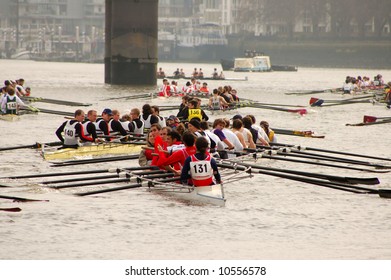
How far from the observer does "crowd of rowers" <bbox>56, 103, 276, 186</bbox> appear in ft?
57.7

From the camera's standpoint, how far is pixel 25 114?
38375mm

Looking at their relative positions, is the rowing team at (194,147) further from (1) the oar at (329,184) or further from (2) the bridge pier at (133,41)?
(2) the bridge pier at (133,41)

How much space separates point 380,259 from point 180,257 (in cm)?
320

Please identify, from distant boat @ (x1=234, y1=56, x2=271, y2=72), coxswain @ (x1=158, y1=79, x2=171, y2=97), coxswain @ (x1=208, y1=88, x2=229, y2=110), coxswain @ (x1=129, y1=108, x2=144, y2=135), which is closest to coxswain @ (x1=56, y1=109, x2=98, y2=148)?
coxswain @ (x1=129, y1=108, x2=144, y2=135)

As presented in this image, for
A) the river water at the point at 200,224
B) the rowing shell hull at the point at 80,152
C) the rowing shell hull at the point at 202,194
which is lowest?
the river water at the point at 200,224

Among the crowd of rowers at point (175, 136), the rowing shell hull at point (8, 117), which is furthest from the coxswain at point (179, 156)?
the rowing shell hull at point (8, 117)

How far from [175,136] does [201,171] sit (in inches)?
58.3

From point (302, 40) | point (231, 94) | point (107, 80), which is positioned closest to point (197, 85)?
point (231, 94)

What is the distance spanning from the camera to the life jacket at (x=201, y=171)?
1727cm

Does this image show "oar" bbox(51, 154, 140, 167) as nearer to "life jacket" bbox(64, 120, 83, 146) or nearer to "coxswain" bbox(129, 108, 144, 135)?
"life jacket" bbox(64, 120, 83, 146)

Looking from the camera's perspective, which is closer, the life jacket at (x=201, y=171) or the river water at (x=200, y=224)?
the river water at (x=200, y=224)
